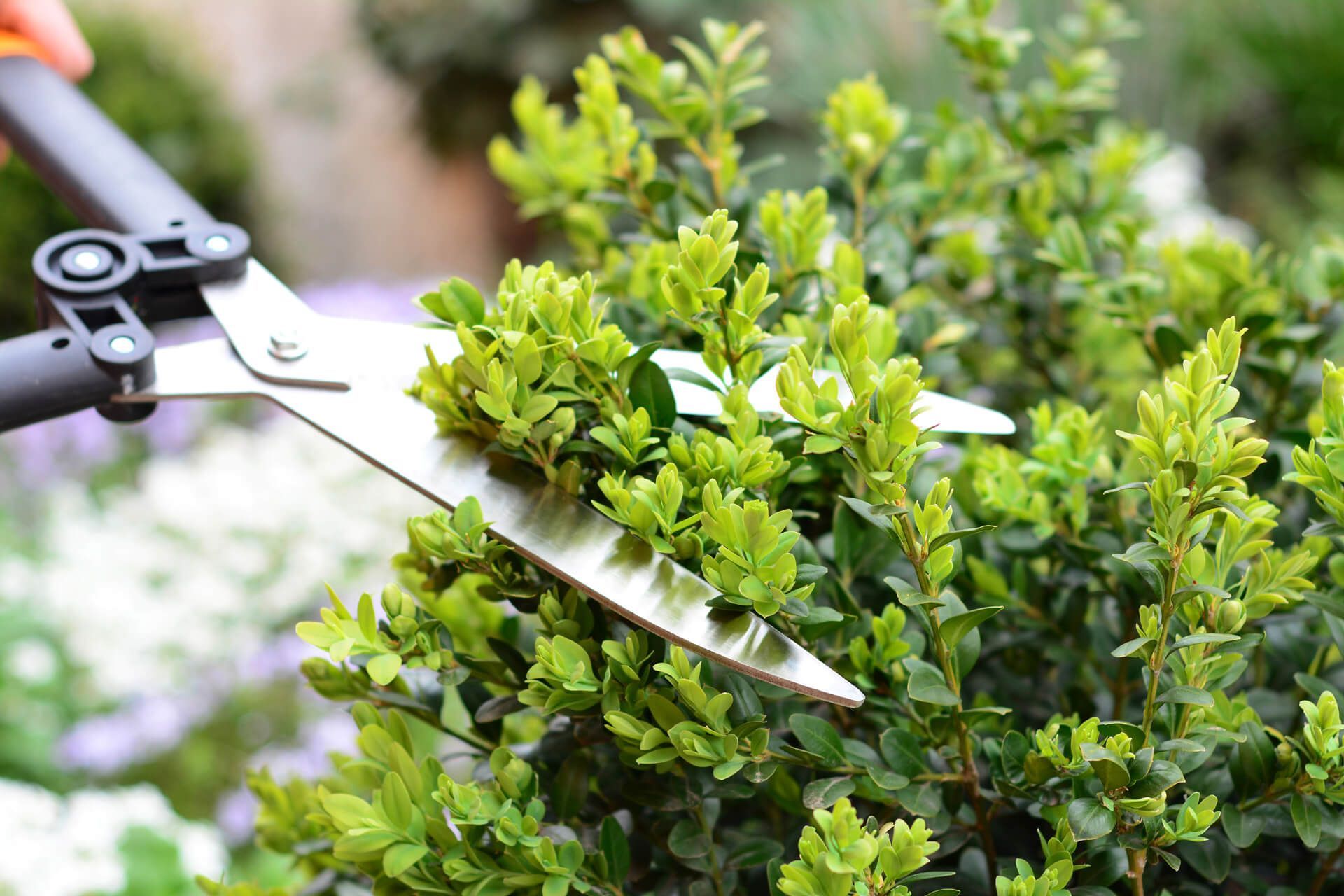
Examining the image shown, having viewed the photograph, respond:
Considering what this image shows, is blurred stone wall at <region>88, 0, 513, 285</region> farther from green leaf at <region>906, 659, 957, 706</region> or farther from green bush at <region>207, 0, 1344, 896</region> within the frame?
green leaf at <region>906, 659, 957, 706</region>

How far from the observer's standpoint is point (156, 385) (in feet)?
1.64

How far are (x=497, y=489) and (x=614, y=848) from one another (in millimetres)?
143

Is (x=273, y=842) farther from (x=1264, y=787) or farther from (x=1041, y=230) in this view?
(x=1041, y=230)

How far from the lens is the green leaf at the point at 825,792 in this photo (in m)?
0.39

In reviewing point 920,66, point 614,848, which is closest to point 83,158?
point 614,848

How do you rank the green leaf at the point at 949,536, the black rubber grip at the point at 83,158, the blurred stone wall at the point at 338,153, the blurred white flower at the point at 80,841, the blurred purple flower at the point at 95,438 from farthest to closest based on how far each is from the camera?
the blurred stone wall at the point at 338,153, the blurred purple flower at the point at 95,438, the blurred white flower at the point at 80,841, the black rubber grip at the point at 83,158, the green leaf at the point at 949,536

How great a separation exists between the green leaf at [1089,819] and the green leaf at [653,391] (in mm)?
196

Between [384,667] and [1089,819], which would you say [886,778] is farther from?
[384,667]

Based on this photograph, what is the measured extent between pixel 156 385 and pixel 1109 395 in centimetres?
55

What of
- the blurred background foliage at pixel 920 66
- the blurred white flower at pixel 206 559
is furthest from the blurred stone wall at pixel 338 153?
the blurred white flower at pixel 206 559

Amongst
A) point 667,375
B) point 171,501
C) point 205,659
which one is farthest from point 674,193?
point 171,501

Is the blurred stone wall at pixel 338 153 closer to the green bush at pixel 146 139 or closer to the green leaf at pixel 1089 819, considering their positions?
the green bush at pixel 146 139

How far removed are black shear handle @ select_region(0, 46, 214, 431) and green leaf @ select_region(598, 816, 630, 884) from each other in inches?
11.2

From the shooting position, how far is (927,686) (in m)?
0.39
